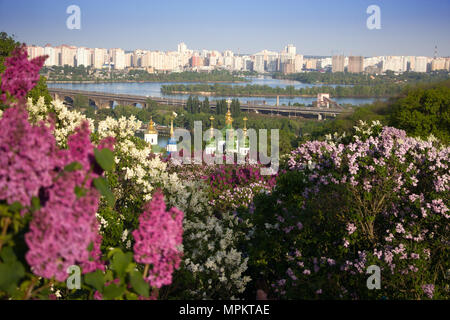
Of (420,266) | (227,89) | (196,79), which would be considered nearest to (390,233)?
(420,266)

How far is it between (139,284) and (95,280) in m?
0.17

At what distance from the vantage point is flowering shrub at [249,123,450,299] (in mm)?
4184

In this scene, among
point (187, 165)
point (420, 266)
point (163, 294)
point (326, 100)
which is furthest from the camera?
point (326, 100)

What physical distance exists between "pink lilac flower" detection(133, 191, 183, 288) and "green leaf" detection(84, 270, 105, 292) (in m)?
0.17

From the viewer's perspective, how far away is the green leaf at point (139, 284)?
5.80 feet

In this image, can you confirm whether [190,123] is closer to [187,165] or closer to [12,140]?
[187,165]

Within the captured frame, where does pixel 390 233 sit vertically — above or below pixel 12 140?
below

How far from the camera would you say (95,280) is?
5.97ft

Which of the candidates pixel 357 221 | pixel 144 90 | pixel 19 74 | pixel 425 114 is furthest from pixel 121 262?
pixel 144 90

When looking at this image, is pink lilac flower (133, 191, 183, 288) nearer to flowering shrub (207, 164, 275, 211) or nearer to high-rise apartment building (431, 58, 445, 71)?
flowering shrub (207, 164, 275, 211)

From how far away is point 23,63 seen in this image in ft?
6.57

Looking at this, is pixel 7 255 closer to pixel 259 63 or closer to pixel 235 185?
pixel 235 185

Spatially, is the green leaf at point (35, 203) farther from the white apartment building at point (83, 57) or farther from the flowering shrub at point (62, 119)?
the white apartment building at point (83, 57)
